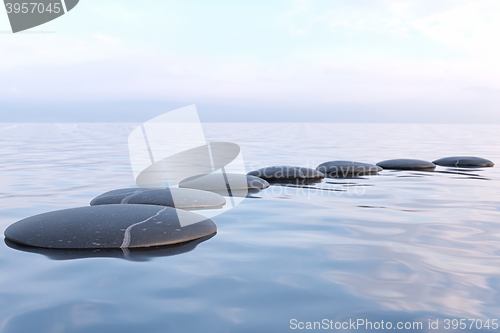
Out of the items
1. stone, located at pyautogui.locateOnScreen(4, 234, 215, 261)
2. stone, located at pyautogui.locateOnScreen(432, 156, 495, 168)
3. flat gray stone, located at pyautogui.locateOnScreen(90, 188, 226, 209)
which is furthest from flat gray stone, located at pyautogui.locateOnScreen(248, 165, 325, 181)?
stone, located at pyautogui.locateOnScreen(4, 234, 215, 261)

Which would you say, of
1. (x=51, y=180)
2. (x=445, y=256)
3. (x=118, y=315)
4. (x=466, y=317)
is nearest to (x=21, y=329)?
(x=118, y=315)

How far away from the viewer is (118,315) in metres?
2.64

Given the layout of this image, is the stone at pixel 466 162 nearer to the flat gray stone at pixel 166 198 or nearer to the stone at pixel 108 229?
the flat gray stone at pixel 166 198

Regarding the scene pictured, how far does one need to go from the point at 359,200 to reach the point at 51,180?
642 centimetres

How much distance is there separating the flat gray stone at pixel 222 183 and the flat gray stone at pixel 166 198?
1.24 metres

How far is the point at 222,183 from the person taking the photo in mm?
8102

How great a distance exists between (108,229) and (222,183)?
13.0 ft

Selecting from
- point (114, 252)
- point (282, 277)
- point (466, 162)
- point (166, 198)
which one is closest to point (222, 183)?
point (166, 198)

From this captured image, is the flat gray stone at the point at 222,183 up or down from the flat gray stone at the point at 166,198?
down

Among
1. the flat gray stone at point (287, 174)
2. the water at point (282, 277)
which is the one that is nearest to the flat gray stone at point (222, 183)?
the flat gray stone at point (287, 174)

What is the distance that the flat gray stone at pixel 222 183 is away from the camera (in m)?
8.05

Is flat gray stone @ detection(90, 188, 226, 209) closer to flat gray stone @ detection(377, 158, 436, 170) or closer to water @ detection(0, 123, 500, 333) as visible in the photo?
water @ detection(0, 123, 500, 333)

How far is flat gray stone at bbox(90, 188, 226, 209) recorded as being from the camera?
6.21m

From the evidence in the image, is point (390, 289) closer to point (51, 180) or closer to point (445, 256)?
point (445, 256)
